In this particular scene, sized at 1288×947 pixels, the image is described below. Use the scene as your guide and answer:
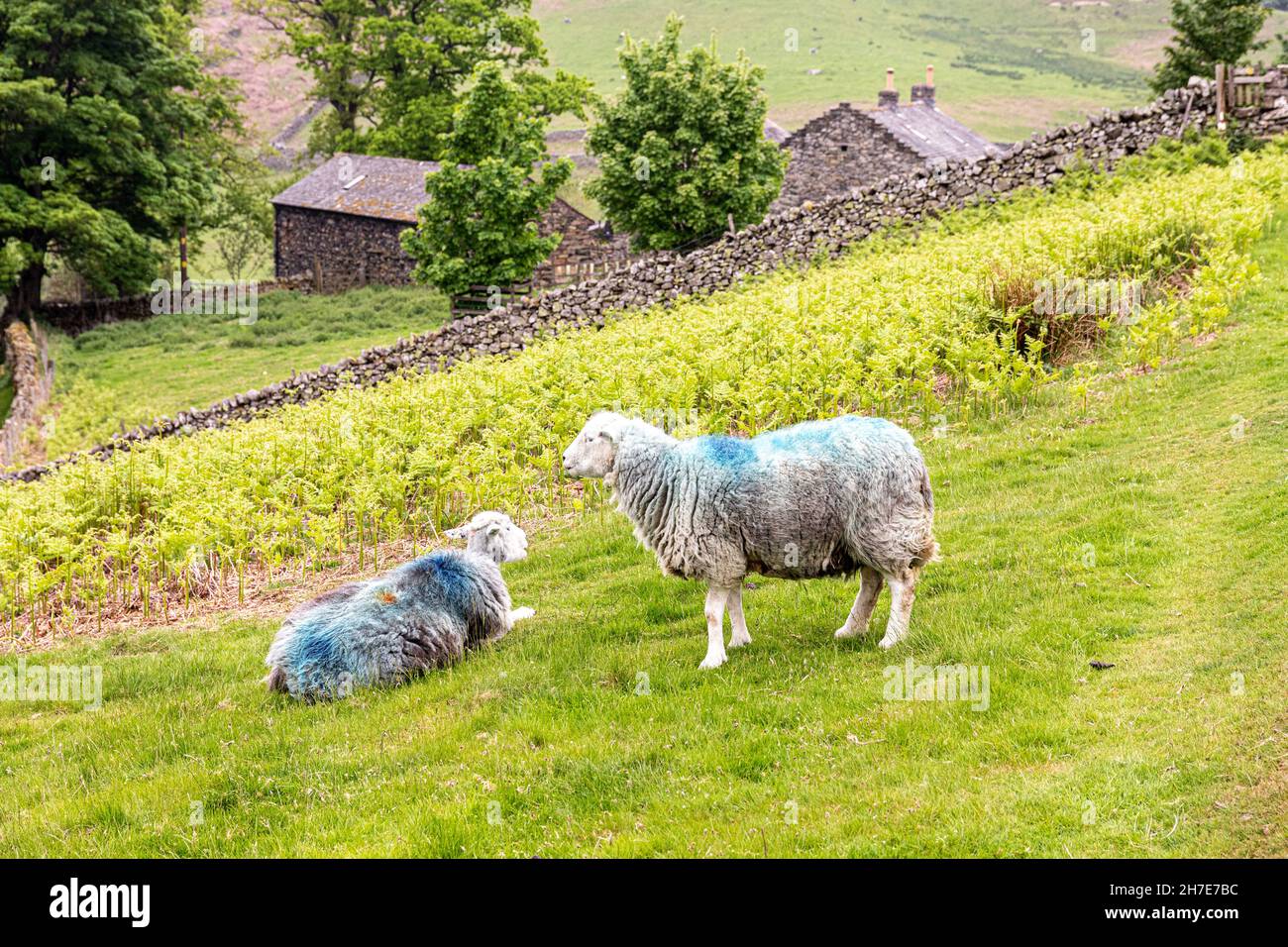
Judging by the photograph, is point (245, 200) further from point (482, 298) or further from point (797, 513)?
point (797, 513)

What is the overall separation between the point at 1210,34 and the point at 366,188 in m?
31.7

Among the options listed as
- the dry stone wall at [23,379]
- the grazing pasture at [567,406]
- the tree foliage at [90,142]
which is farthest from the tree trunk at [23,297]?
the grazing pasture at [567,406]

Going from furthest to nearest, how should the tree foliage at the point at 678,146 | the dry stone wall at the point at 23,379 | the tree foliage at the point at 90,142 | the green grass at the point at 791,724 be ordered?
the tree foliage at the point at 90,142, the tree foliage at the point at 678,146, the dry stone wall at the point at 23,379, the green grass at the point at 791,724

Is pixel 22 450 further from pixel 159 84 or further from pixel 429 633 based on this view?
pixel 429 633

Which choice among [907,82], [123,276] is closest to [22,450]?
[123,276]

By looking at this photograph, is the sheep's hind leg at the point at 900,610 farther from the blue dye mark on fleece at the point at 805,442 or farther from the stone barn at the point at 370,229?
the stone barn at the point at 370,229

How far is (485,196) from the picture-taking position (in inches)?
1334

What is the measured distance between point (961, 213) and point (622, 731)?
67.3 ft

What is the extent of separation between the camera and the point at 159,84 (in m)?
41.2

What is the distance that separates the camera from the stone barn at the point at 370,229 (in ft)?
152

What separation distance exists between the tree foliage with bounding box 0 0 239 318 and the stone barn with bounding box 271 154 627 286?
6.62m

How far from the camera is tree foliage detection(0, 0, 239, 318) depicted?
37250 millimetres

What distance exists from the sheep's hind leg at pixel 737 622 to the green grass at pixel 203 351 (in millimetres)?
22543
